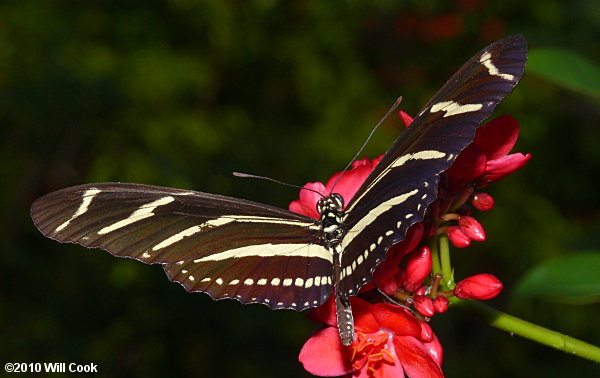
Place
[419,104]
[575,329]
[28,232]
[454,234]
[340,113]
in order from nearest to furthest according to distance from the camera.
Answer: [454,234]
[28,232]
[575,329]
[340,113]
[419,104]

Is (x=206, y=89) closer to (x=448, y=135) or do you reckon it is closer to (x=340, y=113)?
(x=340, y=113)

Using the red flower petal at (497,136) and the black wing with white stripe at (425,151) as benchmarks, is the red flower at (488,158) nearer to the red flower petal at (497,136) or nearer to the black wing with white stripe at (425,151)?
the red flower petal at (497,136)

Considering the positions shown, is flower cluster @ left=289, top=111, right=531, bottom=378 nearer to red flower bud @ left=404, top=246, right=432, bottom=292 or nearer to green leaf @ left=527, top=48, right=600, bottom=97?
red flower bud @ left=404, top=246, right=432, bottom=292

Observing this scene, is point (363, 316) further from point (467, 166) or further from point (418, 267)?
point (467, 166)

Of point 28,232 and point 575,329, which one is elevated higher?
point 28,232

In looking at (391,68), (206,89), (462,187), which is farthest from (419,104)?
(462,187)

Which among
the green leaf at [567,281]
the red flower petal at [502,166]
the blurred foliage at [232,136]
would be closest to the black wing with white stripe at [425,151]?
the red flower petal at [502,166]

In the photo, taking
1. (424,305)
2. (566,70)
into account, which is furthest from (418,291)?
(566,70)
